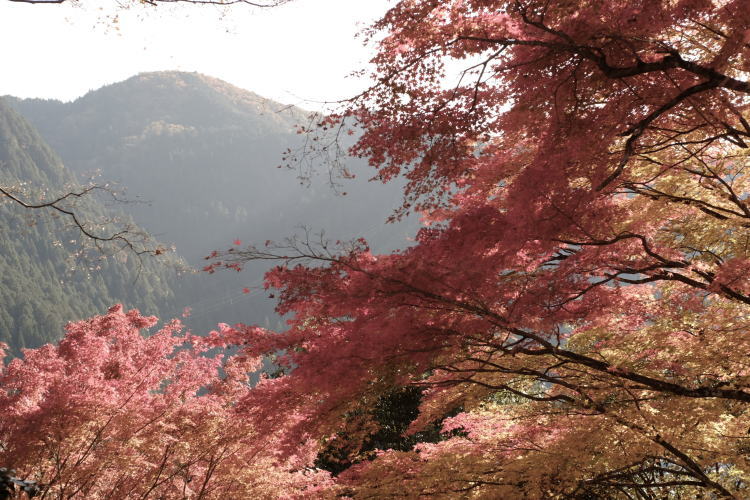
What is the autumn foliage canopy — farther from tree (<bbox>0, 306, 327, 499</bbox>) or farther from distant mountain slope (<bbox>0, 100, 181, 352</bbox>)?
distant mountain slope (<bbox>0, 100, 181, 352</bbox>)

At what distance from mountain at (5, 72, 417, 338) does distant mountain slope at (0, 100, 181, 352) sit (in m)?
18.1

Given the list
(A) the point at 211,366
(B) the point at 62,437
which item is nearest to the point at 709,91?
(B) the point at 62,437

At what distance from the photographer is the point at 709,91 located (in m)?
4.00

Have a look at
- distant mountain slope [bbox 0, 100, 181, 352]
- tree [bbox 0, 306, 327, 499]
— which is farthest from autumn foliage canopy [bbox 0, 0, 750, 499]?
distant mountain slope [bbox 0, 100, 181, 352]

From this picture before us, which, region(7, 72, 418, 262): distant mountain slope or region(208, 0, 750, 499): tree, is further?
region(7, 72, 418, 262): distant mountain slope

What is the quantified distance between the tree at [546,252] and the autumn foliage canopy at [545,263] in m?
0.02

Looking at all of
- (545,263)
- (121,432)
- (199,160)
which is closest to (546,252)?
(545,263)

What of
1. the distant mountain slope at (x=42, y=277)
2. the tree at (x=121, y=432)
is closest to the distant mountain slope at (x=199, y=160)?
the distant mountain slope at (x=42, y=277)

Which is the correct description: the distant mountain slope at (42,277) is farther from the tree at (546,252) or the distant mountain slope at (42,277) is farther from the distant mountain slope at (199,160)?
the tree at (546,252)

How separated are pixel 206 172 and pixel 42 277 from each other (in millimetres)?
66948

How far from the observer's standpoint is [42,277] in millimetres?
74875

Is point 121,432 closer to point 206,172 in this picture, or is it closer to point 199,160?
point 206,172

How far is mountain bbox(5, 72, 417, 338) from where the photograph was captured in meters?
116

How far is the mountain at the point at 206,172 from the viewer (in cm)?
11569
